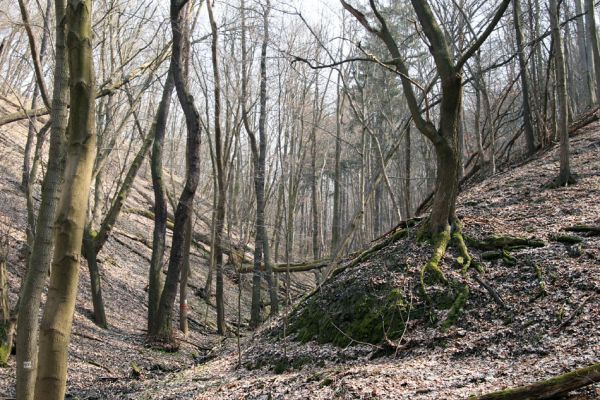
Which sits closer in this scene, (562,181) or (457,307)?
(457,307)

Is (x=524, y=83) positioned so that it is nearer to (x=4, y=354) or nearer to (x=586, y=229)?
(x=586, y=229)

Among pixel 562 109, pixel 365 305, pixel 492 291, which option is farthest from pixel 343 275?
pixel 562 109

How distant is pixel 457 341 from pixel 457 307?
2.26 ft

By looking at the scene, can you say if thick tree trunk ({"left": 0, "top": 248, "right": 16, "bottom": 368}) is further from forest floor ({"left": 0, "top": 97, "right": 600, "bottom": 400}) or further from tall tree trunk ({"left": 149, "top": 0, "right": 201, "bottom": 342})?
tall tree trunk ({"left": 149, "top": 0, "right": 201, "bottom": 342})

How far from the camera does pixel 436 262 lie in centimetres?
740

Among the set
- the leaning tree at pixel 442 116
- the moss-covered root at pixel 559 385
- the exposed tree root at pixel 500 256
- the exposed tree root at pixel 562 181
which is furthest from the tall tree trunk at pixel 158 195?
the moss-covered root at pixel 559 385

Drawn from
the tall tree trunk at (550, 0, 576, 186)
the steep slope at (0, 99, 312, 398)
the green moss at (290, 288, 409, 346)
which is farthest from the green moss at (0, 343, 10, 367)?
the tall tree trunk at (550, 0, 576, 186)

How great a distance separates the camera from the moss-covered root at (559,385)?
364cm

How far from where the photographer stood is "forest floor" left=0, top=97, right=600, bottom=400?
4.95m

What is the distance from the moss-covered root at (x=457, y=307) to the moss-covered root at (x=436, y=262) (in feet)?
1.08

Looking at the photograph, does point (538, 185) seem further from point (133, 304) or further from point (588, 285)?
point (133, 304)

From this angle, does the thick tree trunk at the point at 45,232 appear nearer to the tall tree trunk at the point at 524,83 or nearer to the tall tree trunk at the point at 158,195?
the tall tree trunk at the point at 158,195

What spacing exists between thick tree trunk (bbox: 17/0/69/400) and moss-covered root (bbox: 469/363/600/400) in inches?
148

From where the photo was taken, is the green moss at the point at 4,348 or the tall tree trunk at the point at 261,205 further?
the tall tree trunk at the point at 261,205
